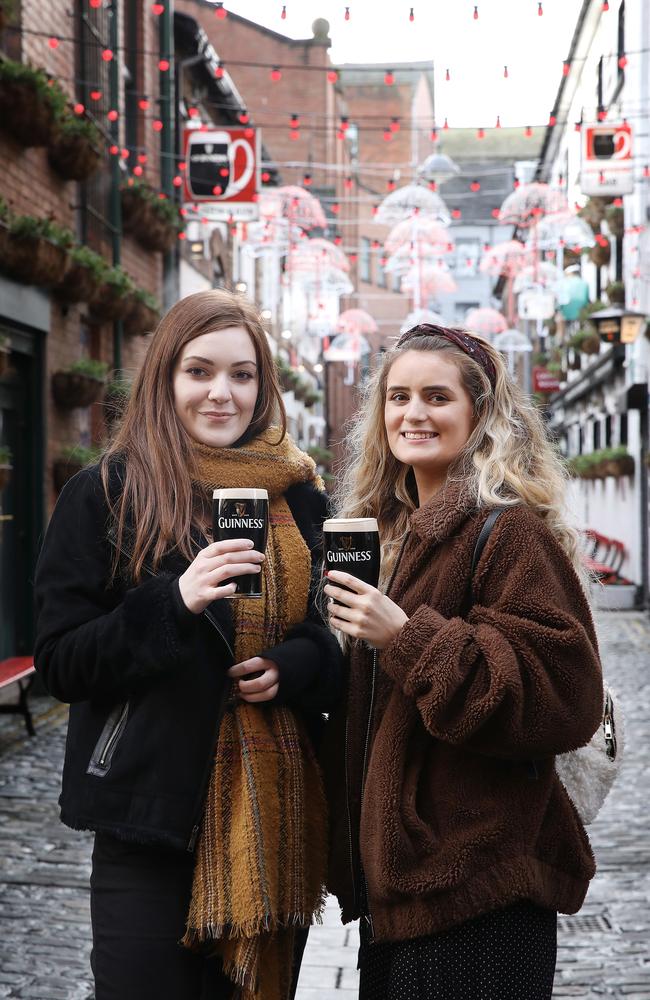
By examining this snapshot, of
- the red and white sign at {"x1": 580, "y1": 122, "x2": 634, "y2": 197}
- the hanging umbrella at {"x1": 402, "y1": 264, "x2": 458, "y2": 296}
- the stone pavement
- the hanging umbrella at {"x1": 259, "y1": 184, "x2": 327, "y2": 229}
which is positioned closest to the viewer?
the stone pavement

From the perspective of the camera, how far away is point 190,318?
9.00 feet

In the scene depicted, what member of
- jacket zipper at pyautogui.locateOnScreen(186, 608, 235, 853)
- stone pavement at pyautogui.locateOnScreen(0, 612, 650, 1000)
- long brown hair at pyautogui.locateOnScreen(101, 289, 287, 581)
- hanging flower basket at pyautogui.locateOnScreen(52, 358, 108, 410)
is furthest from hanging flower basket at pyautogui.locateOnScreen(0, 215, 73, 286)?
jacket zipper at pyautogui.locateOnScreen(186, 608, 235, 853)

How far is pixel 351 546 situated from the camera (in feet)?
7.83

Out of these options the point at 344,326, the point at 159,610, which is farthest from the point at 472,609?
the point at 344,326

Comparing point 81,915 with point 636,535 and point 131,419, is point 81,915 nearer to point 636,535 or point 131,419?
point 131,419

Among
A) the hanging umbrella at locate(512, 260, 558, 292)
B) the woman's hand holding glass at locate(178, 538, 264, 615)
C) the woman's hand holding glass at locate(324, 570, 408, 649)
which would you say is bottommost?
the woman's hand holding glass at locate(324, 570, 408, 649)

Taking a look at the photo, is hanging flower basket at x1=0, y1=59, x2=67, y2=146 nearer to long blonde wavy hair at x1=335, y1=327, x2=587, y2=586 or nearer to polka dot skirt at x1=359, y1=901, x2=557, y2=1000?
long blonde wavy hair at x1=335, y1=327, x2=587, y2=586

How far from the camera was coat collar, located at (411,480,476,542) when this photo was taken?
249cm

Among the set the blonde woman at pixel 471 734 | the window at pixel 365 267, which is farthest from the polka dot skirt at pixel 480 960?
the window at pixel 365 267

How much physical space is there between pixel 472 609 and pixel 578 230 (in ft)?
51.3

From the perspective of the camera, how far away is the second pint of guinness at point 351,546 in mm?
2383

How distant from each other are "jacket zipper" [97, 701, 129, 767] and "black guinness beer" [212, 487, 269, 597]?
1.24ft

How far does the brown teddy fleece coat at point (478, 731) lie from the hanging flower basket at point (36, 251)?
7691mm

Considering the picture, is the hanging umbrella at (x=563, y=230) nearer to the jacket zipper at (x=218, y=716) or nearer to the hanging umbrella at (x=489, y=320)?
the hanging umbrella at (x=489, y=320)
